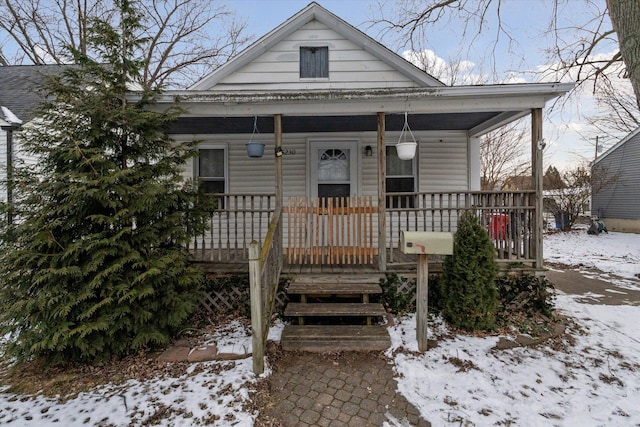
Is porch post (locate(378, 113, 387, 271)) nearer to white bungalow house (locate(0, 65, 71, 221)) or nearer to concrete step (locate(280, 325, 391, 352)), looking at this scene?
concrete step (locate(280, 325, 391, 352))

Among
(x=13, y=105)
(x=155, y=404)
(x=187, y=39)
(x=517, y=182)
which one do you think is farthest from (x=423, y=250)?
(x=517, y=182)

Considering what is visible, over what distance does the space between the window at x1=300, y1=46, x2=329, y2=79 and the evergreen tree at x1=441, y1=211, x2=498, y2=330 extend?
179 inches

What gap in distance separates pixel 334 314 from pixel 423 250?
1.37 metres

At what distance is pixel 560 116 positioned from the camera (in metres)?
10.2

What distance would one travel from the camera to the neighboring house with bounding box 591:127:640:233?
588 inches

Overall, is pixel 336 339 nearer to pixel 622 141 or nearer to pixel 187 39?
pixel 187 39

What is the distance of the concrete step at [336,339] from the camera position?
11.6 ft

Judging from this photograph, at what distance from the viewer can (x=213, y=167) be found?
6.78 meters

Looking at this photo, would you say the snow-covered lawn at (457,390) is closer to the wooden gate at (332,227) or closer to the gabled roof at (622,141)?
the wooden gate at (332,227)

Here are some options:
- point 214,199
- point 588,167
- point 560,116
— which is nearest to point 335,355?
point 214,199

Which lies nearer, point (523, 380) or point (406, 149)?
point (523, 380)

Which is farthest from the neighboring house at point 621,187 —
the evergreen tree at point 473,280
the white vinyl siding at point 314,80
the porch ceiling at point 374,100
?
the evergreen tree at point 473,280

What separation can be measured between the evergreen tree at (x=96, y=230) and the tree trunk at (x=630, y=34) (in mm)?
5392

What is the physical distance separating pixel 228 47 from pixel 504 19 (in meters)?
13.1
